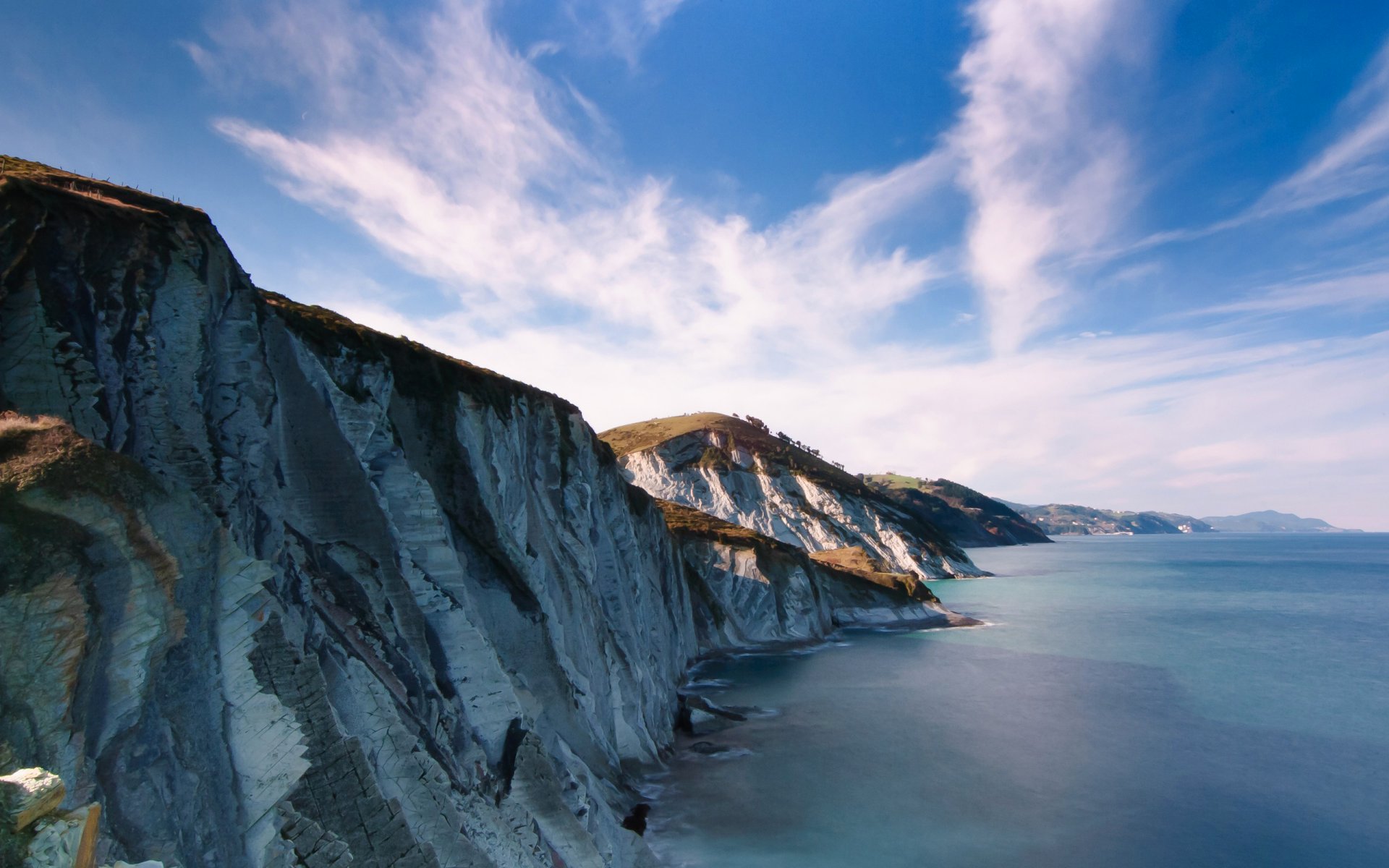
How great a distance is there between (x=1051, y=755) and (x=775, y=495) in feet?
254

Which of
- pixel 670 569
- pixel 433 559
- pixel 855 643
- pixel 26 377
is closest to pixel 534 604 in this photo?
pixel 433 559

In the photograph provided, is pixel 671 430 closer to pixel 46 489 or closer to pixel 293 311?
pixel 293 311

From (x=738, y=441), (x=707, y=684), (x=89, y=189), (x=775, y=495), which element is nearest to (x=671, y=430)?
(x=738, y=441)

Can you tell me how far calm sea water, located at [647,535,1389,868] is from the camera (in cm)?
2070

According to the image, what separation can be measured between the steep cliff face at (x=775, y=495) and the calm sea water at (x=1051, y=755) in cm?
4357

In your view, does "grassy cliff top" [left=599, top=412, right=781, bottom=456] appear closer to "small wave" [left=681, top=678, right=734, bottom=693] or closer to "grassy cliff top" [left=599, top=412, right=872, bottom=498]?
"grassy cliff top" [left=599, top=412, right=872, bottom=498]

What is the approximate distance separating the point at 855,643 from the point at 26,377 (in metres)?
58.2

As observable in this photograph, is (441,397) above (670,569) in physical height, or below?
above

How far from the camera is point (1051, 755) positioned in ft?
93.2

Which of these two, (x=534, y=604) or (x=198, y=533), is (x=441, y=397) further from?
(x=198, y=533)

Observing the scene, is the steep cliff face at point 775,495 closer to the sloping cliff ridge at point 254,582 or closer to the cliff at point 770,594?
the cliff at point 770,594

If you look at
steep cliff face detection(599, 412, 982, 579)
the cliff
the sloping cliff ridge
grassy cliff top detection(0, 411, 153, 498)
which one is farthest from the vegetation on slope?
grassy cliff top detection(0, 411, 153, 498)

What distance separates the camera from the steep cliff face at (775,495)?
102 m

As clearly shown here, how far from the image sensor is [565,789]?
1716cm
